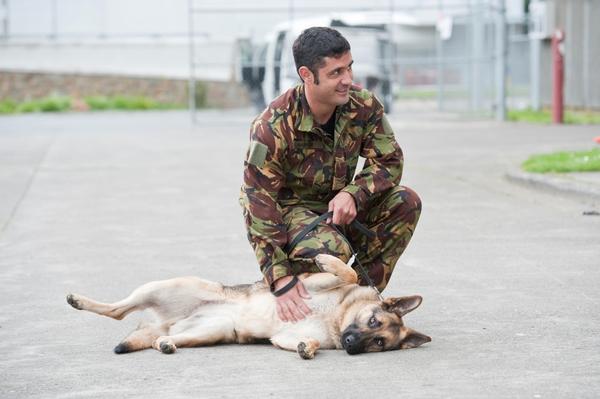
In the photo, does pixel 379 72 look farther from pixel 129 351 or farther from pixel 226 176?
pixel 129 351

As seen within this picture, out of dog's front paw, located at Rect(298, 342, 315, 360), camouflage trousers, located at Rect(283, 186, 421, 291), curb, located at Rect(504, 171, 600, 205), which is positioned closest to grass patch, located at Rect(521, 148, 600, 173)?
curb, located at Rect(504, 171, 600, 205)

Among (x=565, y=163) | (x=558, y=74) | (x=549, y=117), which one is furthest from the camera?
(x=549, y=117)

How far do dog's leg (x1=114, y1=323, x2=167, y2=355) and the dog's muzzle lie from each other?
99cm

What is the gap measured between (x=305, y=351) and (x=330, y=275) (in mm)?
476

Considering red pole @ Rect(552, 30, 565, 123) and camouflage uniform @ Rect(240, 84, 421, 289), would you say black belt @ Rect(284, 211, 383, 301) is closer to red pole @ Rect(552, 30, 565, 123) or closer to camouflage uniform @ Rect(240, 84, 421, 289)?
camouflage uniform @ Rect(240, 84, 421, 289)

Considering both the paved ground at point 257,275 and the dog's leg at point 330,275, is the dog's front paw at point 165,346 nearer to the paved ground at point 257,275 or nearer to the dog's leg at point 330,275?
the paved ground at point 257,275

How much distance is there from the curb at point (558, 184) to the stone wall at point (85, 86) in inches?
881

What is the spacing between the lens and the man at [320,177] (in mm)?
6086

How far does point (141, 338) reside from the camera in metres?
6.14

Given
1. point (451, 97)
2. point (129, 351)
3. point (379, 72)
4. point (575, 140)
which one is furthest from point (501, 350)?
point (451, 97)

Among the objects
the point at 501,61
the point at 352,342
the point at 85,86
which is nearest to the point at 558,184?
the point at 352,342

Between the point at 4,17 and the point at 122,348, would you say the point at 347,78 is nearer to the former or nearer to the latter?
the point at 122,348

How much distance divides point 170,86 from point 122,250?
26.0 meters

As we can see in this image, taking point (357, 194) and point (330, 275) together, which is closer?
point (330, 275)
